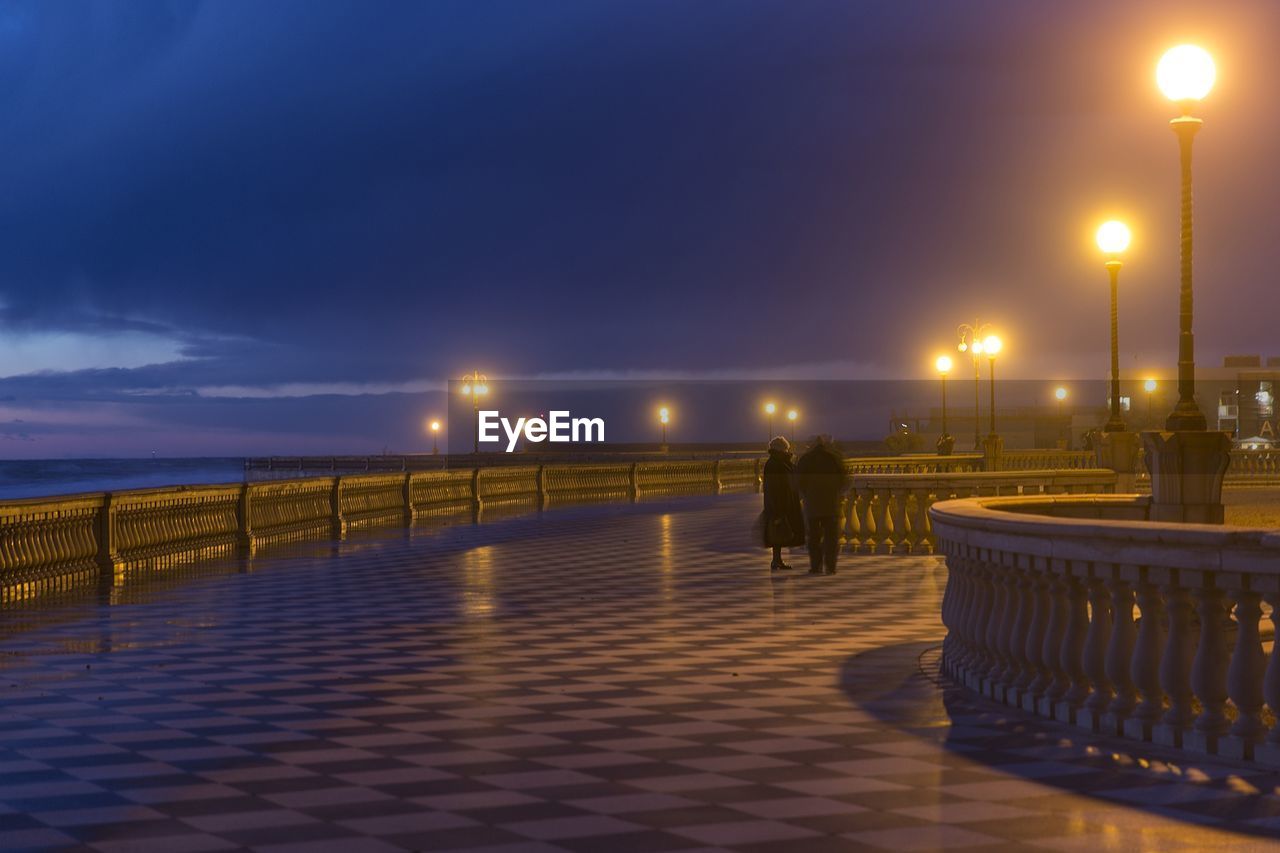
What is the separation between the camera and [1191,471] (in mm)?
13758

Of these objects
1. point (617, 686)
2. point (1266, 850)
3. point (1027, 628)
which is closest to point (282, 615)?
point (617, 686)

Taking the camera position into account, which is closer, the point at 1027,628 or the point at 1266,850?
the point at 1266,850

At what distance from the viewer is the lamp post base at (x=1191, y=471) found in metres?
13.7

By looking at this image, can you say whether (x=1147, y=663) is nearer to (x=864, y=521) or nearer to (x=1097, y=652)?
(x=1097, y=652)

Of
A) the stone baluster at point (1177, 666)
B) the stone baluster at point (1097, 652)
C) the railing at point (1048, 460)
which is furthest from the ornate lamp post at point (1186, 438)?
the railing at point (1048, 460)

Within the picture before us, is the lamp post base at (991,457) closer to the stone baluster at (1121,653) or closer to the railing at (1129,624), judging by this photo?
the railing at (1129,624)

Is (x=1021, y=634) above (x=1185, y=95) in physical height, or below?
below

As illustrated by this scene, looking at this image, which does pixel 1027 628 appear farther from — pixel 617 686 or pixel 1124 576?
pixel 617 686

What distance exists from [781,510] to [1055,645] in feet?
43.7

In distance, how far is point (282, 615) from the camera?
690 inches

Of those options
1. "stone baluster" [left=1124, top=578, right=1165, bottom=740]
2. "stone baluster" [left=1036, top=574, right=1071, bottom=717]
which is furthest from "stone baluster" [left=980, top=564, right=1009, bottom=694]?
"stone baluster" [left=1124, top=578, right=1165, bottom=740]

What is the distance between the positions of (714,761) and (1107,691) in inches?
90.7

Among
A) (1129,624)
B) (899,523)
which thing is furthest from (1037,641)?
(899,523)

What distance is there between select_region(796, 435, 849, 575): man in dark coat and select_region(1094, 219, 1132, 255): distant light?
5049 millimetres
